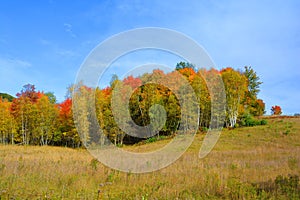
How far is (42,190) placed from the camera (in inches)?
220

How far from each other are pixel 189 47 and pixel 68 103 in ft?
118

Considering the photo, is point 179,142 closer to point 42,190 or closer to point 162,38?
point 162,38

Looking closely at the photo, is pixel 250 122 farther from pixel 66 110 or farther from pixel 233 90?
pixel 66 110

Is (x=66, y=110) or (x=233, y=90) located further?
(x=66, y=110)

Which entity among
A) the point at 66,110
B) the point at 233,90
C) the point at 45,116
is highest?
the point at 233,90

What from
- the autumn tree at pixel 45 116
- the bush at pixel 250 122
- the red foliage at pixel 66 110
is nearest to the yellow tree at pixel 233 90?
the bush at pixel 250 122

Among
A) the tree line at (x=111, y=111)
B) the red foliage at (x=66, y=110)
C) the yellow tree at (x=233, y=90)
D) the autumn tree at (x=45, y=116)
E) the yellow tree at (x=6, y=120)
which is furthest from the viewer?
the autumn tree at (x=45, y=116)

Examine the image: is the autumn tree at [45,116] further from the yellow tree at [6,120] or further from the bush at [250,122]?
the bush at [250,122]

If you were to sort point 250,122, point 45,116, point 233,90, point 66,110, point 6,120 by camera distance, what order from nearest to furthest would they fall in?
point 250,122 < point 233,90 < point 6,120 < point 66,110 < point 45,116

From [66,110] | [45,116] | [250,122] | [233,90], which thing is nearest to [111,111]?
[66,110]

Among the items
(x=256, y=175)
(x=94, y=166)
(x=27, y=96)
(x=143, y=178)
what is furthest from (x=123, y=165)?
(x=27, y=96)

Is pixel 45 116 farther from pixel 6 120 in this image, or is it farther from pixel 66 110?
pixel 6 120

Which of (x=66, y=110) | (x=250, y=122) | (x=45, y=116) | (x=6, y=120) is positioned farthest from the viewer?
(x=45, y=116)

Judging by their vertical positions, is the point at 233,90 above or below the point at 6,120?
above
